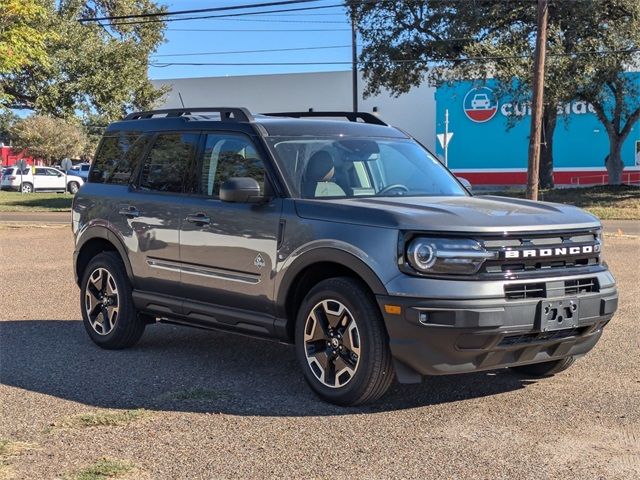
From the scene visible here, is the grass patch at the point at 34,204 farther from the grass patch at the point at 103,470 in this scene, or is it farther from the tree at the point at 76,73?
the grass patch at the point at 103,470

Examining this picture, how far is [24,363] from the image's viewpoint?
274 inches

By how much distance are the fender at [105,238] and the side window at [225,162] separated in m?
1.03

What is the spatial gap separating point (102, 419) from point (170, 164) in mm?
2570

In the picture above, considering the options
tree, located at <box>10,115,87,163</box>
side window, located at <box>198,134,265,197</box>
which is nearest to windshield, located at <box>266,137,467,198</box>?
side window, located at <box>198,134,265,197</box>

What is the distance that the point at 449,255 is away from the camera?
5.12 metres

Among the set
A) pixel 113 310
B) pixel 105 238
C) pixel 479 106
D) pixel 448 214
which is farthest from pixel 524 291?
pixel 479 106

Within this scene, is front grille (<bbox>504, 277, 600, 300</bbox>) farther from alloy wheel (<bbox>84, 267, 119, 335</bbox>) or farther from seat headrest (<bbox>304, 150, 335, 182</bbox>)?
alloy wheel (<bbox>84, 267, 119, 335</bbox>)

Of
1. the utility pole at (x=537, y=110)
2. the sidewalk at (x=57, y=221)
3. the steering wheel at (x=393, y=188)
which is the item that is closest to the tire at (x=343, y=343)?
the steering wheel at (x=393, y=188)

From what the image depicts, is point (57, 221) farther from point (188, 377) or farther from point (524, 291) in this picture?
point (524, 291)

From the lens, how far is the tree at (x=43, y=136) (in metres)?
81.9

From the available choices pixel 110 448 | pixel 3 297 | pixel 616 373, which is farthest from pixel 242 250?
pixel 3 297

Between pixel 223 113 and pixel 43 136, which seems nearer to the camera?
pixel 223 113

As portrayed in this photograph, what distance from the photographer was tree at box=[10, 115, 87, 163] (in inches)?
3226

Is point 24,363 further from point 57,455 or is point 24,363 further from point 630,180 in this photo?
point 630,180
